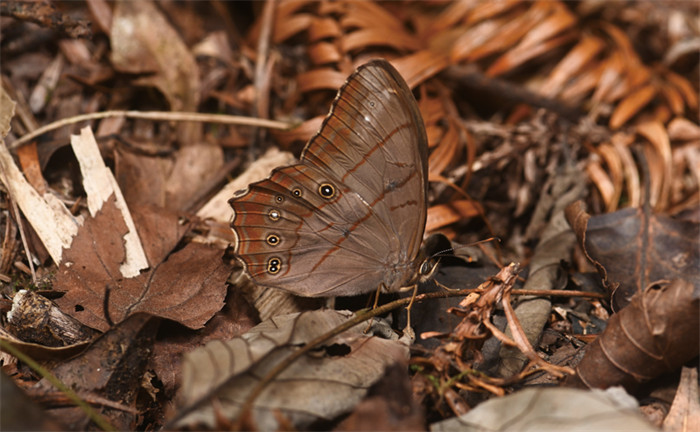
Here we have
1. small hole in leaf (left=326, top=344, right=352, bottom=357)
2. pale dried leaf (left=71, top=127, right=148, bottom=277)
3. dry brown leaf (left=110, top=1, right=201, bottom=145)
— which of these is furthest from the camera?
dry brown leaf (left=110, top=1, right=201, bottom=145)

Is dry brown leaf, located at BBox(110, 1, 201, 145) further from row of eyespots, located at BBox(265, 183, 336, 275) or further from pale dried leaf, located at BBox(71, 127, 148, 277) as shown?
row of eyespots, located at BBox(265, 183, 336, 275)

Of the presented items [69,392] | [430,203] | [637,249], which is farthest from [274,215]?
[637,249]

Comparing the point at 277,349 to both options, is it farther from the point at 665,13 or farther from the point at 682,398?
the point at 665,13

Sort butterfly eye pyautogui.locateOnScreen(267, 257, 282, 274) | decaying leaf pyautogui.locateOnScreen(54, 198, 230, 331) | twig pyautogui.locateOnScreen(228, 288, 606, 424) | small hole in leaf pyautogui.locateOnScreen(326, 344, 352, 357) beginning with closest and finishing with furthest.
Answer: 1. twig pyautogui.locateOnScreen(228, 288, 606, 424)
2. small hole in leaf pyautogui.locateOnScreen(326, 344, 352, 357)
3. decaying leaf pyautogui.locateOnScreen(54, 198, 230, 331)
4. butterfly eye pyautogui.locateOnScreen(267, 257, 282, 274)

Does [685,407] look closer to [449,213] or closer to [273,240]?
[449,213]

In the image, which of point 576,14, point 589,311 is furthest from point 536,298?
point 576,14

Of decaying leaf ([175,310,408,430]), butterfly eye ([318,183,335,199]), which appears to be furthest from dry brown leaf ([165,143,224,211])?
decaying leaf ([175,310,408,430])

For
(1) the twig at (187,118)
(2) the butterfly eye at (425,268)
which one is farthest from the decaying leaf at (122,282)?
(2) the butterfly eye at (425,268)
